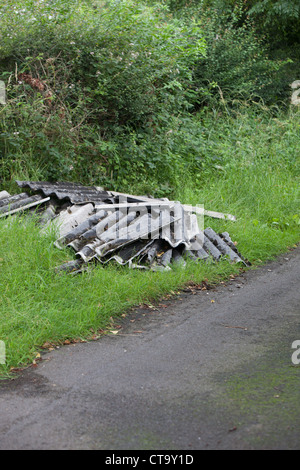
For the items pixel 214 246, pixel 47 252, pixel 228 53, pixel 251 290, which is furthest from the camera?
pixel 228 53

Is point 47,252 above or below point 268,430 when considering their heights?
above

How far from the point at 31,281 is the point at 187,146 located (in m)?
6.00

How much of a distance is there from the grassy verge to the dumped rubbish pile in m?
0.18

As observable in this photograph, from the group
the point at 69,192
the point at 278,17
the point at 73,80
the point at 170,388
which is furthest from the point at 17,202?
the point at 278,17

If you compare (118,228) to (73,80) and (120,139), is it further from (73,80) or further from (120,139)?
(73,80)

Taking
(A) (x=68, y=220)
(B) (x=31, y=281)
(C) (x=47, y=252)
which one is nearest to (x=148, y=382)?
(B) (x=31, y=281)

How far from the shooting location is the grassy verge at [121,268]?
15.4 feet

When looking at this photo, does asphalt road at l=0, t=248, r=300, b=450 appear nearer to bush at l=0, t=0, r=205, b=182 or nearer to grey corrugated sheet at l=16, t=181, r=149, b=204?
grey corrugated sheet at l=16, t=181, r=149, b=204

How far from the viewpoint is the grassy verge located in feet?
15.4

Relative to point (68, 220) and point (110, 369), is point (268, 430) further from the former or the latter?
point (68, 220)

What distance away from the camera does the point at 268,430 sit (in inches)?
123

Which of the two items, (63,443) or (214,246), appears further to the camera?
(214,246)

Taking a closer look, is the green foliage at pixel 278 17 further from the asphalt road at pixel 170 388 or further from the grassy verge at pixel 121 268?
the asphalt road at pixel 170 388

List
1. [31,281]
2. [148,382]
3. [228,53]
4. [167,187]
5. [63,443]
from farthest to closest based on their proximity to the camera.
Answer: [228,53], [167,187], [31,281], [148,382], [63,443]
